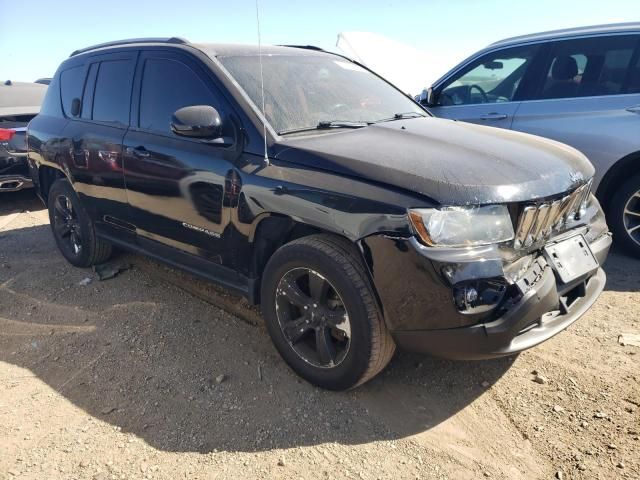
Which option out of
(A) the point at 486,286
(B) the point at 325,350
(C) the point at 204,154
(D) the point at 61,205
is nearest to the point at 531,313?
(A) the point at 486,286

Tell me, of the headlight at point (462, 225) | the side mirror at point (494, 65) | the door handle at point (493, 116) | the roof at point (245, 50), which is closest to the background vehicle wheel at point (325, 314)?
the headlight at point (462, 225)

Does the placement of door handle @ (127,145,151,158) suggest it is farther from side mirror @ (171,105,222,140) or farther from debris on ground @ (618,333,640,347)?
debris on ground @ (618,333,640,347)

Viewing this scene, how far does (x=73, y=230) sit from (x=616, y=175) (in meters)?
4.82

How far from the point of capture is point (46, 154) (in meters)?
4.64

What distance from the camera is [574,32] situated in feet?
15.4

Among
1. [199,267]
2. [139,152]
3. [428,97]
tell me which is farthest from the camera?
[428,97]

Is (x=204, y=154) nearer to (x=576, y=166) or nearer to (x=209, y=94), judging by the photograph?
(x=209, y=94)

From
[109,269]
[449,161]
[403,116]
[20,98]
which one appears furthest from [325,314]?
[20,98]

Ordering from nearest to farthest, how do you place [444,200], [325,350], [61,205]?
[444,200] → [325,350] → [61,205]

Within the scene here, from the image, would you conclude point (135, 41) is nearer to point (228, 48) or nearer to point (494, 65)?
point (228, 48)

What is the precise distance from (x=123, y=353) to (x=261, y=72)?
1966mm

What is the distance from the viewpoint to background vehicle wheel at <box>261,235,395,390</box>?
2480 millimetres

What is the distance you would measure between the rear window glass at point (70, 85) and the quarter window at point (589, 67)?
4.15 metres

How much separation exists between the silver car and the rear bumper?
235 cm
